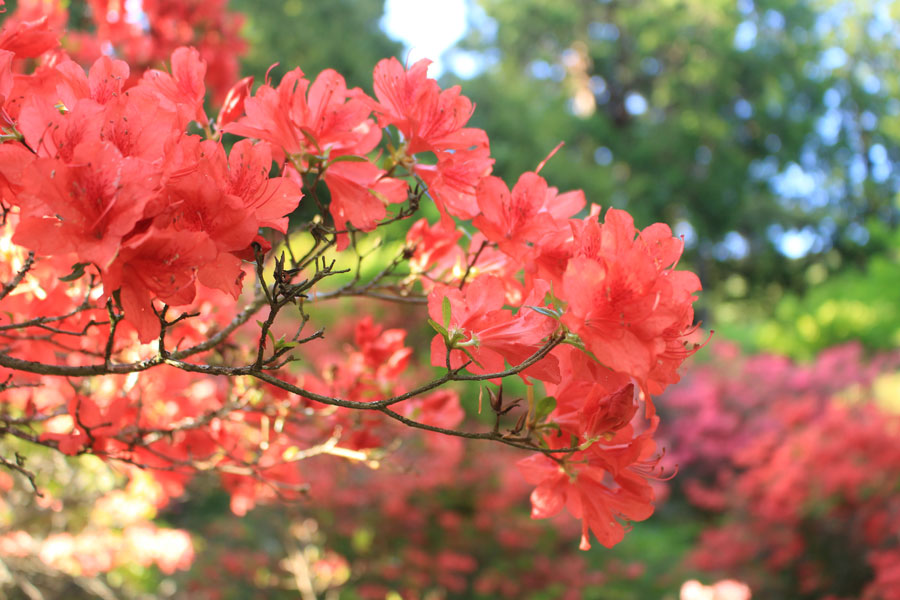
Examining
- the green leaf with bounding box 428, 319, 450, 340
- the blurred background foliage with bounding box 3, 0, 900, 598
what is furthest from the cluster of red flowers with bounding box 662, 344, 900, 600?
the blurred background foliage with bounding box 3, 0, 900, 598

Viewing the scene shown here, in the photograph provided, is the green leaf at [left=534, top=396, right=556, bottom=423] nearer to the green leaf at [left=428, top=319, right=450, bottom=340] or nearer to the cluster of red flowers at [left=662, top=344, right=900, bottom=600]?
the green leaf at [left=428, top=319, right=450, bottom=340]

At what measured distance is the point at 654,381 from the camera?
68 cm

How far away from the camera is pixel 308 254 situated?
0.65 metres

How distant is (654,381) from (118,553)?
2.72m

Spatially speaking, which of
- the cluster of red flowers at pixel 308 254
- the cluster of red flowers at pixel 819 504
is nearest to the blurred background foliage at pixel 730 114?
the cluster of red flowers at pixel 819 504

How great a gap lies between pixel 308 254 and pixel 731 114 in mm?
19903

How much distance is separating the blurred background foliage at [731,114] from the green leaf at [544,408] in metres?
15.7

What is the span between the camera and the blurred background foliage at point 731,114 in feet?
56.0

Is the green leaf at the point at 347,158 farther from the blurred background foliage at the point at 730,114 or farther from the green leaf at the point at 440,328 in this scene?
the blurred background foliage at the point at 730,114

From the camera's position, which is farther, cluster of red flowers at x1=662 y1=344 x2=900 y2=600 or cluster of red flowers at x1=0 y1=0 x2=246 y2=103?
cluster of red flowers at x1=662 y1=344 x2=900 y2=600

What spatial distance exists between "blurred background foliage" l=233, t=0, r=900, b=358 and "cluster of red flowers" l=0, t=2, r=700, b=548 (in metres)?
15.5

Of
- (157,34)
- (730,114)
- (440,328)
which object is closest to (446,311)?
(440,328)

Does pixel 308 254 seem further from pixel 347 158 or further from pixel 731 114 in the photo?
pixel 731 114

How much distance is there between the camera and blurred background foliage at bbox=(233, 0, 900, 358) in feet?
56.0
